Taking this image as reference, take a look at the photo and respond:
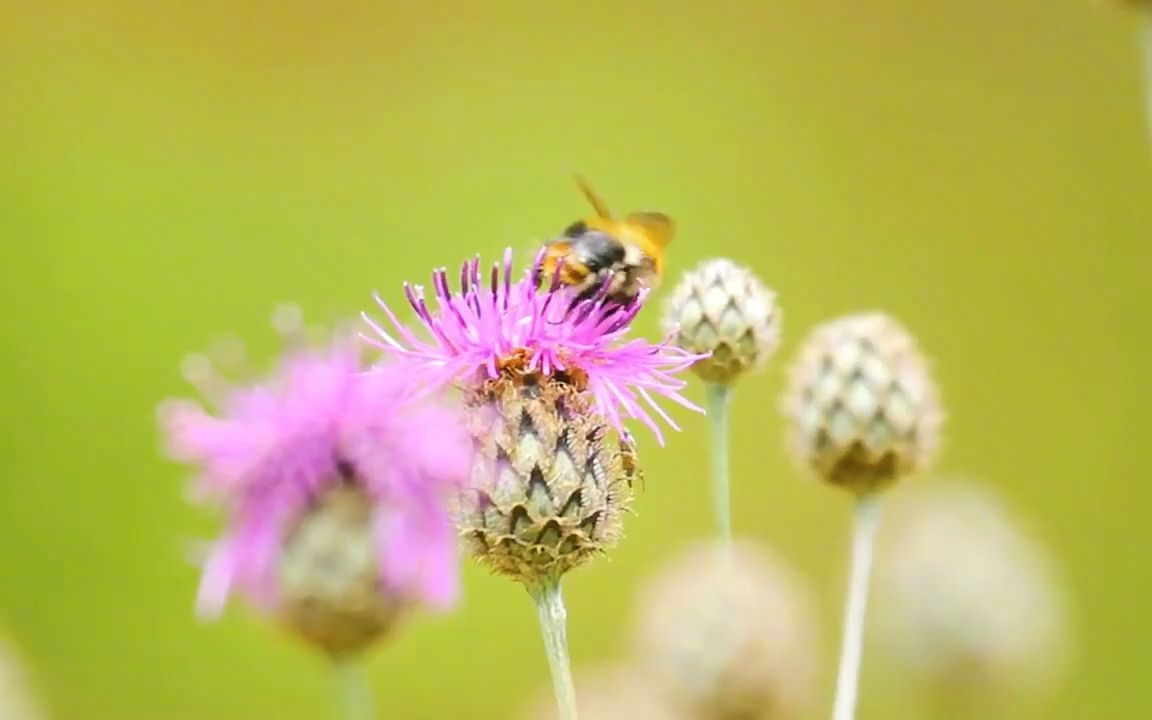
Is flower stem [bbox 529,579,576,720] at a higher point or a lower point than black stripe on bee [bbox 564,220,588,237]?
lower

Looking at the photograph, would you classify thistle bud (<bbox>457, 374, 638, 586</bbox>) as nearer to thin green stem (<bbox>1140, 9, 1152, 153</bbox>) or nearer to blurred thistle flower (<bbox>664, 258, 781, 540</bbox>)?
blurred thistle flower (<bbox>664, 258, 781, 540</bbox>)

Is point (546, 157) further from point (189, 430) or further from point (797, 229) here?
point (189, 430)

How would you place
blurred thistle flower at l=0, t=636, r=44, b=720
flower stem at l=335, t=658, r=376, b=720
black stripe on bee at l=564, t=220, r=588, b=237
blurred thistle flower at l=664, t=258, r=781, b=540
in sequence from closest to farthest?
flower stem at l=335, t=658, r=376, b=720
blurred thistle flower at l=0, t=636, r=44, b=720
blurred thistle flower at l=664, t=258, r=781, b=540
black stripe on bee at l=564, t=220, r=588, b=237

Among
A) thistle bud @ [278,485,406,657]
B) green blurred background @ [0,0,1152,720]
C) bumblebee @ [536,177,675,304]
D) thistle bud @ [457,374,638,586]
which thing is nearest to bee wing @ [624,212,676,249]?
bumblebee @ [536,177,675,304]

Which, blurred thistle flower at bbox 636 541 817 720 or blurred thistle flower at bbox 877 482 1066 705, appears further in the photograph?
blurred thistle flower at bbox 877 482 1066 705

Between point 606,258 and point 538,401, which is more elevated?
point 606,258

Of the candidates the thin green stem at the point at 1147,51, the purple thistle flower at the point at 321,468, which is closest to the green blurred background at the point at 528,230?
the thin green stem at the point at 1147,51

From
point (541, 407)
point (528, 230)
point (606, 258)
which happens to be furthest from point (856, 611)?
point (528, 230)

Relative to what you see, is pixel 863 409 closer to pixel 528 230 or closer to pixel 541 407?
pixel 541 407

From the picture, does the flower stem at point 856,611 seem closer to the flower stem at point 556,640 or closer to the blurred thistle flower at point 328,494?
the flower stem at point 556,640

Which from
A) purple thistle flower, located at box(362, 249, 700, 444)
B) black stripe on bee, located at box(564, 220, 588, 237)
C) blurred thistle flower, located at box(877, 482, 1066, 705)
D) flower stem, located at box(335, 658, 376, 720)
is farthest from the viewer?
blurred thistle flower, located at box(877, 482, 1066, 705)
